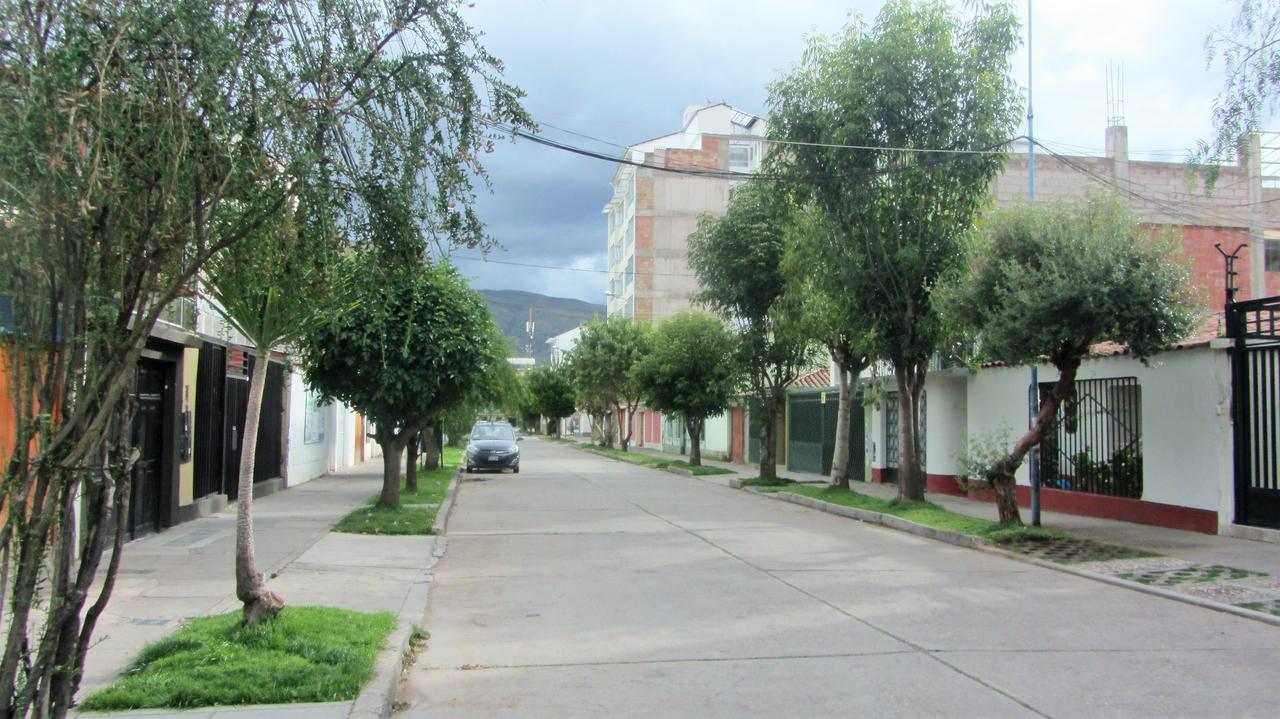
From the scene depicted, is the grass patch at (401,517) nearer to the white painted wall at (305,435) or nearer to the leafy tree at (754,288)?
the white painted wall at (305,435)

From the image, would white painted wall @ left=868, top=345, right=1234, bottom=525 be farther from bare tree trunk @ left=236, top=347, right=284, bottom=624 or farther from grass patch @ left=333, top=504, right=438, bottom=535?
bare tree trunk @ left=236, top=347, right=284, bottom=624

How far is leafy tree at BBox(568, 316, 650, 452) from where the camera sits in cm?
5028

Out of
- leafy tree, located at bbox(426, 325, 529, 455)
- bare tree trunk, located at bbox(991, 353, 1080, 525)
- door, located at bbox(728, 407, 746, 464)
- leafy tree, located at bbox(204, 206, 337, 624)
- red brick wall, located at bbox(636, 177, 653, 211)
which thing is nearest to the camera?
leafy tree, located at bbox(204, 206, 337, 624)

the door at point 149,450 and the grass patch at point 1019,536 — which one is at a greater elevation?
the door at point 149,450

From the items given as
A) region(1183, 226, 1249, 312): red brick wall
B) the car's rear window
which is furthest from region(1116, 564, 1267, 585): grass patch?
the car's rear window

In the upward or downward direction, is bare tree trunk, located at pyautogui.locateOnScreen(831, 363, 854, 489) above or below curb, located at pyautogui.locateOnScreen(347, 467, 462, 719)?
above

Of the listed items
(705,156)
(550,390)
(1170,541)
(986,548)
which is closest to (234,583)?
(986,548)

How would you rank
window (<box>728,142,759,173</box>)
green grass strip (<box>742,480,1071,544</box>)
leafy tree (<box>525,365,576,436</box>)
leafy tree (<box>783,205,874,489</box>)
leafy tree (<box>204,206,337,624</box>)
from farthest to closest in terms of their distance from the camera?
leafy tree (<box>525,365,576,436</box>) → window (<box>728,142,759,173</box>) → leafy tree (<box>783,205,874,489</box>) → green grass strip (<box>742,480,1071,544</box>) → leafy tree (<box>204,206,337,624</box>)

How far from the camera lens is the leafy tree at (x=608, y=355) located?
5028 centimetres

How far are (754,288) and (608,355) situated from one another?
25.5 metres

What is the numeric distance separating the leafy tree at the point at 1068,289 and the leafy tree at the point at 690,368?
1751 cm

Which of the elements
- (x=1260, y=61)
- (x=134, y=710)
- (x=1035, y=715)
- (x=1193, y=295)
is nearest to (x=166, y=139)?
(x=134, y=710)

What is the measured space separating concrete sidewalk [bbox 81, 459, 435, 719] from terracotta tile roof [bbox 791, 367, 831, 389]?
64.0ft

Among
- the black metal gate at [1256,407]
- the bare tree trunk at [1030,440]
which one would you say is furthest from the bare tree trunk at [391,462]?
the black metal gate at [1256,407]
